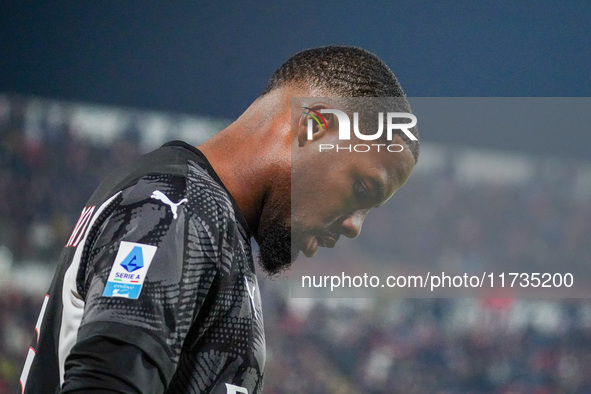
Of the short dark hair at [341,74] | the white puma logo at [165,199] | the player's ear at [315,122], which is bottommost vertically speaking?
the white puma logo at [165,199]

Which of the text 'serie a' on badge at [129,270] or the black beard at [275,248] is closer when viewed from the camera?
the text 'serie a' on badge at [129,270]

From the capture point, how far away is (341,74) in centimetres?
90

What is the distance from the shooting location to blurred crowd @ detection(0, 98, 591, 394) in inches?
199

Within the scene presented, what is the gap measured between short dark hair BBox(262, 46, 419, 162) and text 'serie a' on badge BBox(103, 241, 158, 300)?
0.38 m

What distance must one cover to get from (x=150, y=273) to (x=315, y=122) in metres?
0.35

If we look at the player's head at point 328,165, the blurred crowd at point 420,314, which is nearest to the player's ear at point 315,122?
the player's head at point 328,165

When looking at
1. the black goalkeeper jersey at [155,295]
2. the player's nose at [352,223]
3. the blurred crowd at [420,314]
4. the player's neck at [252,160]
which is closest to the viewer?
the black goalkeeper jersey at [155,295]

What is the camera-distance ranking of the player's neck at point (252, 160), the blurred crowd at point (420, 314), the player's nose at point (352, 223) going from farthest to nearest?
the blurred crowd at point (420, 314), the player's nose at point (352, 223), the player's neck at point (252, 160)

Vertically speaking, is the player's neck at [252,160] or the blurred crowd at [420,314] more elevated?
the blurred crowd at [420,314]

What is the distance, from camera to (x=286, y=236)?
96 cm

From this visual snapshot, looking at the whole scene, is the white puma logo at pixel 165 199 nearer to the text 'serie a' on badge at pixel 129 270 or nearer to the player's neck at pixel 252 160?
the text 'serie a' on badge at pixel 129 270

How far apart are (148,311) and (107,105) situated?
454 centimetres

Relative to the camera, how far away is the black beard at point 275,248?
936 mm

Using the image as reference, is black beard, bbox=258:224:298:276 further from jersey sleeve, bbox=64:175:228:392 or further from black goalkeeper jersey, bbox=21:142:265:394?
jersey sleeve, bbox=64:175:228:392
